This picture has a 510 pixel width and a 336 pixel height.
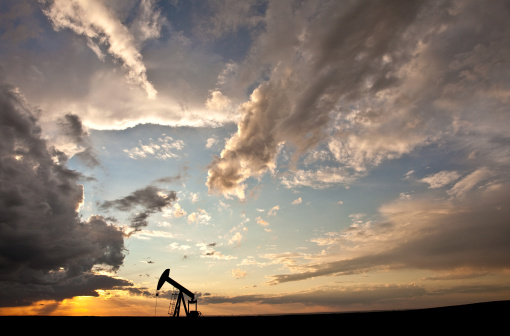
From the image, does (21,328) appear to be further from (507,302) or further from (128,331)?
(507,302)

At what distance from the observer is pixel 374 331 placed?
52.7ft

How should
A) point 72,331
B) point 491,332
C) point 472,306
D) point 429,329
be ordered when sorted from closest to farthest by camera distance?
point 491,332 < point 429,329 < point 472,306 < point 72,331

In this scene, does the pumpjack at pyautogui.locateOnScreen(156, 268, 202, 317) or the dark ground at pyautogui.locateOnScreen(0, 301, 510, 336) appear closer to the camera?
the dark ground at pyautogui.locateOnScreen(0, 301, 510, 336)

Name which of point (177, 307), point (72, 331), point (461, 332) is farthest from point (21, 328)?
point (461, 332)

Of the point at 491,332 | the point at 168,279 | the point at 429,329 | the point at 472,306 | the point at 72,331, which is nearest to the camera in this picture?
the point at 491,332

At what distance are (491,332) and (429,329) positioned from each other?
3.06 m

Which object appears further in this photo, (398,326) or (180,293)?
(180,293)

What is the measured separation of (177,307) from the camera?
34.5m

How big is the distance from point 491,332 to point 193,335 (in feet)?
63.4

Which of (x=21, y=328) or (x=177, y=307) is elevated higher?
(x=21, y=328)

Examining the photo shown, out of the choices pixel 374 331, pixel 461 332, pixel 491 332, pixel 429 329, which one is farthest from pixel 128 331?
pixel 491 332

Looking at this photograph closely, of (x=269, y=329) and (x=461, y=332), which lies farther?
(x=269, y=329)

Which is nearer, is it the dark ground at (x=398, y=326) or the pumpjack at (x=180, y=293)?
the dark ground at (x=398, y=326)

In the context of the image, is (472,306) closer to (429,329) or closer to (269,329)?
(429,329)
